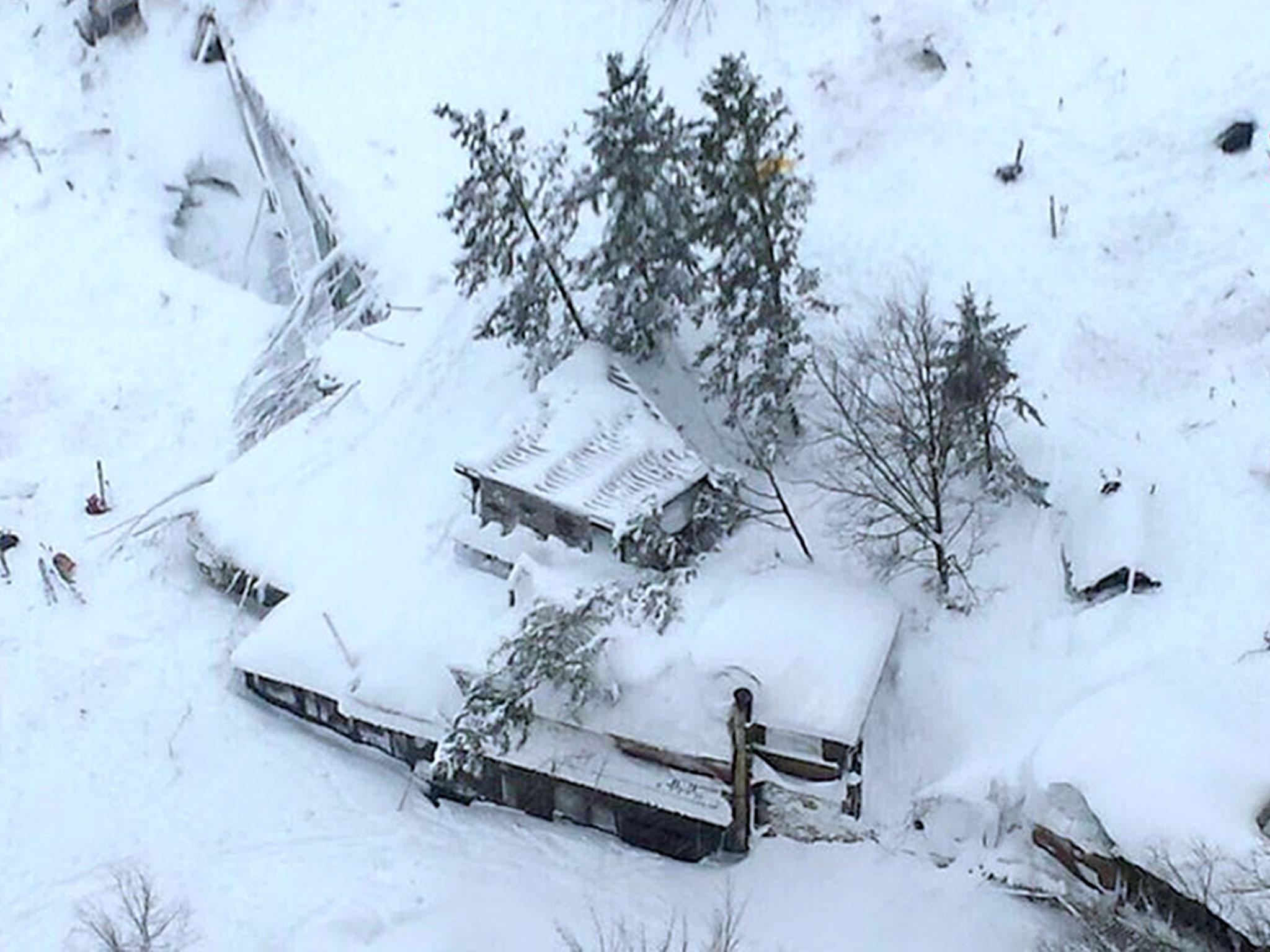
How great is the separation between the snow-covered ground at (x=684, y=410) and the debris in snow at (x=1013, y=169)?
0.29 metres

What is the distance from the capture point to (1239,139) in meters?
30.1

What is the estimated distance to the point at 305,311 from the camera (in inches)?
1347

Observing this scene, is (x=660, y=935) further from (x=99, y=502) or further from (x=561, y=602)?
(x=99, y=502)

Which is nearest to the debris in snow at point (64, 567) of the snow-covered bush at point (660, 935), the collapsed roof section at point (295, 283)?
the collapsed roof section at point (295, 283)

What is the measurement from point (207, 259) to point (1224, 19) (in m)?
22.3

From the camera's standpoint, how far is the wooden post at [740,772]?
2322cm

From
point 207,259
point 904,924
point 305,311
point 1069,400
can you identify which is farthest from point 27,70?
point 904,924

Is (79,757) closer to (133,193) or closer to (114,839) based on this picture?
(114,839)

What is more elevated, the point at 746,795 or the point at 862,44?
the point at 862,44

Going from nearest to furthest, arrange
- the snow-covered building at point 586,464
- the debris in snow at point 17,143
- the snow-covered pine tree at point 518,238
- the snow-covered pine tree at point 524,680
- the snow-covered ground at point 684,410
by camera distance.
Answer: the snow-covered pine tree at point 524,680
the snow-covered ground at point 684,410
the snow-covered building at point 586,464
the snow-covered pine tree at point 518,238
the debris in snow at point 17,143

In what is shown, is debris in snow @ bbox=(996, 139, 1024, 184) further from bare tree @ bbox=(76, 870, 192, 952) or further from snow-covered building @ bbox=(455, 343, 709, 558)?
bare tree @ bbox=(76, 870, 192, 952)

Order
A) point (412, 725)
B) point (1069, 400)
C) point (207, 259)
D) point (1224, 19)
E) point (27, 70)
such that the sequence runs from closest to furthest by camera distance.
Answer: point (412, 725)
point (1069, 400)
point (1224, 19)
point (207, 259)
point (27, 70)

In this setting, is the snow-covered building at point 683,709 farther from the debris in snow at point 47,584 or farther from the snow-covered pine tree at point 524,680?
the debris in snow at point 47,584

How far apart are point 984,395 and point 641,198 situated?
5.93m
